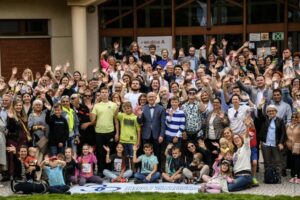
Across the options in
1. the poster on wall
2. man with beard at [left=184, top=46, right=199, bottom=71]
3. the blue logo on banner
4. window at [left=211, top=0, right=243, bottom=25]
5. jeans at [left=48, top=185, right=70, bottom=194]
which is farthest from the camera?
the poster on wall

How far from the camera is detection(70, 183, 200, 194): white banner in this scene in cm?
1155

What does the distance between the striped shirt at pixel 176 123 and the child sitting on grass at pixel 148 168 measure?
1.73 ft

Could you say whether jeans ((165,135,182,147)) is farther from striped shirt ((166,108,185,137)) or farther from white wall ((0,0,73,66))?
white wall ((0,0,73,66))

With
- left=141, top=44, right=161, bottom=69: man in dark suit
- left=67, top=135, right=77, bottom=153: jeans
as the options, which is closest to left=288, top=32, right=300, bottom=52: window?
left=141, top=44, right=161, bottom=69: man in dark suit

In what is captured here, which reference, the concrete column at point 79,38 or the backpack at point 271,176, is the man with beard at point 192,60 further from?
the backpack at point 271,176

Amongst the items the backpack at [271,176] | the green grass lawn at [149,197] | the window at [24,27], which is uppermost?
the window at [24,27]

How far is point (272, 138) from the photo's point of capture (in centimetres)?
1209

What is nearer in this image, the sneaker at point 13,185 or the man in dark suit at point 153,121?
the sneaker at point 13,185

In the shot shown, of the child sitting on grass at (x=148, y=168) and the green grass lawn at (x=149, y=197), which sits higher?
the child sitting on grass at (x=148, y=168)

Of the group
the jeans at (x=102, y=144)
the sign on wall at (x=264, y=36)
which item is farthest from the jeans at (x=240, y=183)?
the sign on wall at (x=264, y=36)

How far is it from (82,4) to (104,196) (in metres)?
9.42

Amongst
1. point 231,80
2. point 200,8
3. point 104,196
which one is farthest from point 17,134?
point 200,8

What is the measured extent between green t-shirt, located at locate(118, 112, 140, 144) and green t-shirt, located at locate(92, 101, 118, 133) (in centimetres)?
24

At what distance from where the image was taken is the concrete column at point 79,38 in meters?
19.2
